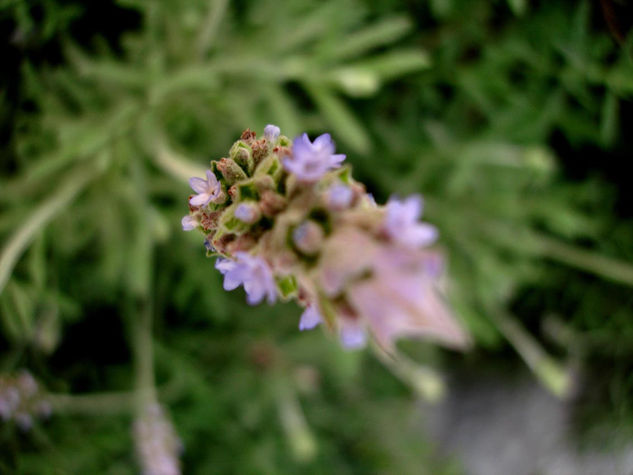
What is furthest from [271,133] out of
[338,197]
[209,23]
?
[209,23]

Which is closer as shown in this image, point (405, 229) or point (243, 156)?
point (405, 229)

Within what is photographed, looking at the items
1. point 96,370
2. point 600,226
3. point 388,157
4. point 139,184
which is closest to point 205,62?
point 139,184

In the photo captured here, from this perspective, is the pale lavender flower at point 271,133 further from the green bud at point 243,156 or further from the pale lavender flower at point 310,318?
the pale lavender flower at point 310,318

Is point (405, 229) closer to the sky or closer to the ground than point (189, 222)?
closer to the ground

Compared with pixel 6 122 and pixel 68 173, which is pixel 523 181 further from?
pixel 6 122

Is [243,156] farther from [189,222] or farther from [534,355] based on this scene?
[534,355]

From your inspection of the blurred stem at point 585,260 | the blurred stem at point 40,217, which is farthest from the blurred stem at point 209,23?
the blurred stem at point 585,260

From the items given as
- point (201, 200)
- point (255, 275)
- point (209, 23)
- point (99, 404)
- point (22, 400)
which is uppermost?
point (209, 23)
